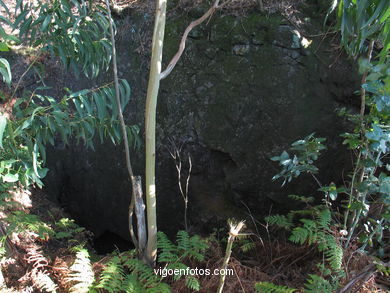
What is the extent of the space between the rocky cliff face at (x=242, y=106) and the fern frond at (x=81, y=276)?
→ 1.11m

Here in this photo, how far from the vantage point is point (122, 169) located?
367 centimetres

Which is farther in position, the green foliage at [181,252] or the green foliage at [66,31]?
the green foliage at [181,252]

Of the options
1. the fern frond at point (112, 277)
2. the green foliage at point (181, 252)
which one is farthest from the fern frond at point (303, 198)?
the fern frond at point (112, 277)

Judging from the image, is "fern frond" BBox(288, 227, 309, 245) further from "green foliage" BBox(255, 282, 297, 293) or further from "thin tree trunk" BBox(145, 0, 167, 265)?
"thin tree trunk" BBox(145, 0, 167, 265)

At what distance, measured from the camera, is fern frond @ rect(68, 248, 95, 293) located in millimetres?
2299

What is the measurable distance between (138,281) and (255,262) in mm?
997

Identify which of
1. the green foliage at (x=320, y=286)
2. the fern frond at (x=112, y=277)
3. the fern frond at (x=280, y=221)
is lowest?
the fern frond at (x=112, y=277)

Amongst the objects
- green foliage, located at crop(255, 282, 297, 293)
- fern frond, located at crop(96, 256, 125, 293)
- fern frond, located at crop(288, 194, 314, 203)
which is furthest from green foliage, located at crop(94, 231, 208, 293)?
fern frond, located at crop(288, 194, 314, 203)

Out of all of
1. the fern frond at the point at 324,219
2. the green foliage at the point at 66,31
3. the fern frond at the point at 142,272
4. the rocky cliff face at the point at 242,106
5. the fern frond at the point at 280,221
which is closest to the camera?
the green foliage at the point at 66,31

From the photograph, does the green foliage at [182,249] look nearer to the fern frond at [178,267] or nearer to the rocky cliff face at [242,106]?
the fern frond at [178,267]

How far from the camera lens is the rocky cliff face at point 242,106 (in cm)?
306

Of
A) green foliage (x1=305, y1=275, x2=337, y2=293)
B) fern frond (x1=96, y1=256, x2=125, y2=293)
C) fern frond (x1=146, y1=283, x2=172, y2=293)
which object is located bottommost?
fern frond (x1=146, y1=283, x2=172, y2=293)

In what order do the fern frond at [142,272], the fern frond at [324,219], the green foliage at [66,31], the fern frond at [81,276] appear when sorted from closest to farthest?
the green foliage at [66,31], the fern frond at [81,276], the fern frond at [142,272], the fern frond at [324,219]

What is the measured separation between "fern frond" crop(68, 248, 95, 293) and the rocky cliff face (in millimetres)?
1114
